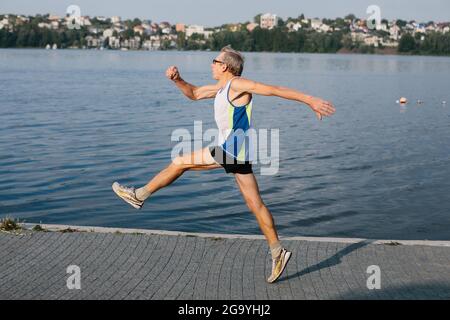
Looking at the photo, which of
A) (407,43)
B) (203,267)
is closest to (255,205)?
(203,267)

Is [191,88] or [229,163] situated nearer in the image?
[229,163]

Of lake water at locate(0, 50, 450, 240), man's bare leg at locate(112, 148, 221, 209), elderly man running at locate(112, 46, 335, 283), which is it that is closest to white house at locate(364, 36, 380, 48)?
lake water at locate(0, 50, 450, 240)

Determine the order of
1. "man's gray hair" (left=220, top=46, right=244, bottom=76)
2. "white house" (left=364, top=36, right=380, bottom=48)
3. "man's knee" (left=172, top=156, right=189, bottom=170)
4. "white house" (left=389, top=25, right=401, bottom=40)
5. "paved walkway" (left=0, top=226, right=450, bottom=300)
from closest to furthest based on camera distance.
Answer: "paved walkway" (left=0, top=226, right=450, bottom=300), "man's gray hair" (left=220, top=46, right=244, bottom=76), "man's knee" (left=172, top=156, right=189, bottom=170), "white house" (left=364, top=36, right=380, bottom=48), "white house" (left=389, top=25, right=401, bottom=40)

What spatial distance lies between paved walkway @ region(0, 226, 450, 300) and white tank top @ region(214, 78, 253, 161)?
109 cm

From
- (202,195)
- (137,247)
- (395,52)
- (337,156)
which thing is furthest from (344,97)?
(395,52)

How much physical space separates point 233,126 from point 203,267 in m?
1.32

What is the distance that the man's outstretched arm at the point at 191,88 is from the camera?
6.82m

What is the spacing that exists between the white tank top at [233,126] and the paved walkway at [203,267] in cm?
109

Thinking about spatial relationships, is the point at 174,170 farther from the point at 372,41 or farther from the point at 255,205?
the point at 372,41

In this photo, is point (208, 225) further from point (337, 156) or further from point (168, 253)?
point (337, 156)

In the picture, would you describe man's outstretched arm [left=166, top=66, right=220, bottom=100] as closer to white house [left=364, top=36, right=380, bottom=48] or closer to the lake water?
the lake water

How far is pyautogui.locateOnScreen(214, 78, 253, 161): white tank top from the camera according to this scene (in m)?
Answer: 6.51

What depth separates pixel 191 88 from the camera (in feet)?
23.3

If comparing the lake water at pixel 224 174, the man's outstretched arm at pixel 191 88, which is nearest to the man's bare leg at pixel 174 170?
the man's outstretched arm at pixel 191 88
